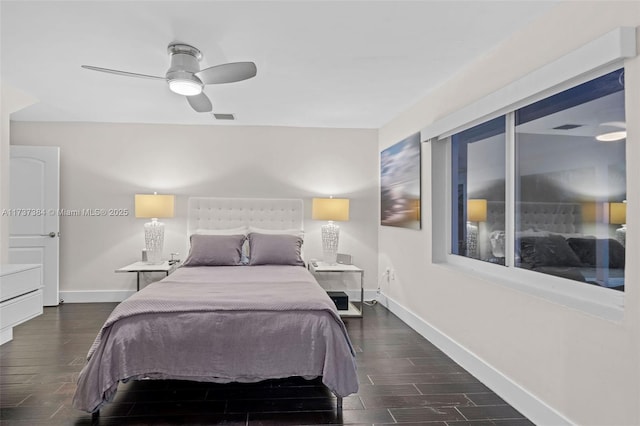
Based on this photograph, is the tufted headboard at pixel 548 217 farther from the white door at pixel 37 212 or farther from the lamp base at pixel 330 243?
the white door at pixel 37 212

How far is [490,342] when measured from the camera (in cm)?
268

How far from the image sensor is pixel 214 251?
424 cm

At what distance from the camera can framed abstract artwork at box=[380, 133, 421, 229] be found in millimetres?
3996

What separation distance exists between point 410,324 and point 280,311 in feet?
6.80

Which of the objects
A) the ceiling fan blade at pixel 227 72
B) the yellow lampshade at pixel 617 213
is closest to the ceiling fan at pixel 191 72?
the ceiling fan blade at pixel 227 72

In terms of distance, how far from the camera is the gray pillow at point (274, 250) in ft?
14.1

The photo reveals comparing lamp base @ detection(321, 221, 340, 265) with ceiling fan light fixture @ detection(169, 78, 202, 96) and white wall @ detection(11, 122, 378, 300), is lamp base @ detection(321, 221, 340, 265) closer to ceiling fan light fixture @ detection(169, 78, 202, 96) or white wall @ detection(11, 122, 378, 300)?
white wall @ detection(11, 122, 378, 300)

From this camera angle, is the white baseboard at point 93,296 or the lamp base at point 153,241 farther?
the white baseboard at point 93,296

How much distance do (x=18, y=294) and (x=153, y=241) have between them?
5.91 feet

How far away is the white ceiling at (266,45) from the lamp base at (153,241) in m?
1.48

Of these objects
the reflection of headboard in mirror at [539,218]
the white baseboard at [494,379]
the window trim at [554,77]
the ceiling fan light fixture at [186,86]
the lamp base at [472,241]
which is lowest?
the white baseboard at [494,379]

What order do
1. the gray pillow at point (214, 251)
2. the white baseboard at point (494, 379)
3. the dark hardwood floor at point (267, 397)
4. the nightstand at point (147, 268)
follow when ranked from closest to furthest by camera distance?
1. the white baseboard at point (494, 379)
2. the dark hardwood floor at point (267, 397)
3. the gray pillow at point (214, 251)
4. the nightstand at point (147, 268)

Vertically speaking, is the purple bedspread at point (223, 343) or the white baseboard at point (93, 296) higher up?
the purple bedspread at point (223, 343)

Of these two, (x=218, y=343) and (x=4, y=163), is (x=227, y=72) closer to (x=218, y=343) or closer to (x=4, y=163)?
(x=218, y=343)
